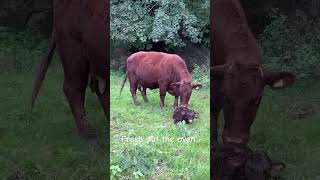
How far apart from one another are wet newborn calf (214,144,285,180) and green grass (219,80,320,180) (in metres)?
0.10

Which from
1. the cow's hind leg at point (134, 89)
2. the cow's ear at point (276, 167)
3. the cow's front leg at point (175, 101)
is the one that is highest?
the cow's hind leg at point (134, 89)

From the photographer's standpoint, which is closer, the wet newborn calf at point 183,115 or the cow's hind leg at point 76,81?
the wet newborn calf at point 183,115

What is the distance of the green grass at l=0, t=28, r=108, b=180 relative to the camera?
457 centimetres

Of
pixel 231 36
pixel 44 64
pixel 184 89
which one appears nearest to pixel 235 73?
pixel 231 36

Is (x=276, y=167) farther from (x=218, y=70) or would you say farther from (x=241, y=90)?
(x=218, y=70)

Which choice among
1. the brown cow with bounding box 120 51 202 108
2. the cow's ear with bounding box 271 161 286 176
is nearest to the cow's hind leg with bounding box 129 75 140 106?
the brown cow with bounding box 120 51 202 108

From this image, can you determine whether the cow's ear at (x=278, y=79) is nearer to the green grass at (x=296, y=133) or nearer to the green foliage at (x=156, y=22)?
the green grass at (x=296, y=133)

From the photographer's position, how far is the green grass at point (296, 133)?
14.7 ft

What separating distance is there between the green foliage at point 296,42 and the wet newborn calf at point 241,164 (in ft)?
2.55

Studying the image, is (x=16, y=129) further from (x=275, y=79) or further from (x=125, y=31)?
(x=275, y=79)

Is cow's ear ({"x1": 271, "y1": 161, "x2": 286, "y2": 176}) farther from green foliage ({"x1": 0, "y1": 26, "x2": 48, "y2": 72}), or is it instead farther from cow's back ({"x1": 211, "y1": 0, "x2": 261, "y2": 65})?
green foliage ({"x1": 0, "y1": 26, "x2": 48, "y2": 72})

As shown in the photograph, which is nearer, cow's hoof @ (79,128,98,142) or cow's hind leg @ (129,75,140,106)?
cow's hind leg @ (129,75,140,106)

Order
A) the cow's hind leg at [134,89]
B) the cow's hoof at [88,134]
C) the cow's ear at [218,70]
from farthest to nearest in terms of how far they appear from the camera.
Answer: the cow's hoof at [88,134]
the cow's hind leg at [134,89]
the cow's ear at [218,70]

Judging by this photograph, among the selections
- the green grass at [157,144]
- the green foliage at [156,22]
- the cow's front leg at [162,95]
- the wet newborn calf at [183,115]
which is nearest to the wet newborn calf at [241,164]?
the green grass at [157,144]
